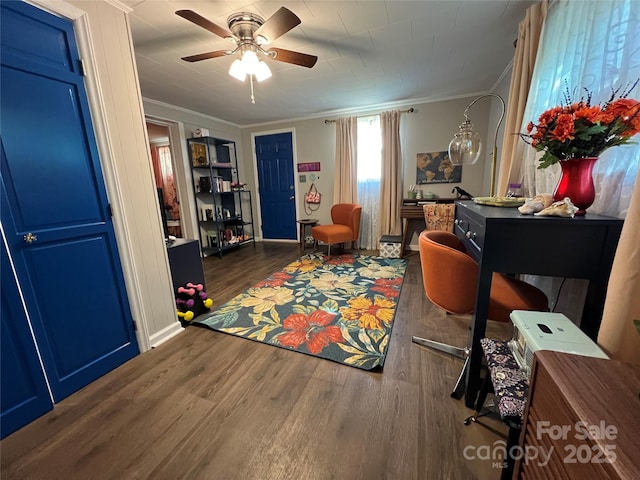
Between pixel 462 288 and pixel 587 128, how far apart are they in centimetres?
84

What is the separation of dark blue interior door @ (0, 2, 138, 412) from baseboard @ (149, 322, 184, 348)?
251 millimetres

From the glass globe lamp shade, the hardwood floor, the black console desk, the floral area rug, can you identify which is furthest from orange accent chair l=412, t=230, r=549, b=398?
the glass globe lamp shade

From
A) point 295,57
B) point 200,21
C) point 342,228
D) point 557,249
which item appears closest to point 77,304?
point 200,21

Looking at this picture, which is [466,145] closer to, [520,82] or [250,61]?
[520,82]

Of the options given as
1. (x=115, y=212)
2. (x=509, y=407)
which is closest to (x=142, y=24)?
(x=115, y=212)

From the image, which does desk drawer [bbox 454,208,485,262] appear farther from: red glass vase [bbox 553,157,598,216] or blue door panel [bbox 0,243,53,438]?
blue door panel [bbox 0,243,53,438]

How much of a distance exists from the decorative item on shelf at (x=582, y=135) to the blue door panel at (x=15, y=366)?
8.51 feet

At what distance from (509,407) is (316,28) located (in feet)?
8.52

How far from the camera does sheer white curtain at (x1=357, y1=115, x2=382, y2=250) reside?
402 centimetres

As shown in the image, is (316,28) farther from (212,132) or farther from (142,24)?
(212,132)

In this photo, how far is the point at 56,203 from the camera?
1347 millimetres

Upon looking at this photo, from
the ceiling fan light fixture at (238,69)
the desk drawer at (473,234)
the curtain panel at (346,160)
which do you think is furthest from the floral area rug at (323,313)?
the ceiling fan light fixture at (238,69)

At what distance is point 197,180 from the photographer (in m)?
4.11

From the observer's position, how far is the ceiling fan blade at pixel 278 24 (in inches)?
56.5
